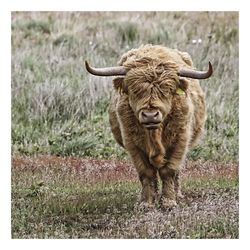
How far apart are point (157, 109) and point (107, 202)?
142 centimetres

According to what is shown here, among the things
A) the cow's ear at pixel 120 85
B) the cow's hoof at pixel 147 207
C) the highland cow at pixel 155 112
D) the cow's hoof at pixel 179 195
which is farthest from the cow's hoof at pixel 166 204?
the cow's ear at pixel 120 85

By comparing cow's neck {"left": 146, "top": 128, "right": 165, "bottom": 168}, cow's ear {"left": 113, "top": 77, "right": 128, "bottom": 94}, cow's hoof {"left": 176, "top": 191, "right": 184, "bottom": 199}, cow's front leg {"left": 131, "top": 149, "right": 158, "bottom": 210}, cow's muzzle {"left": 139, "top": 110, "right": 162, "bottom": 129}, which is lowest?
cow's hoof {"left": 176, "top": 191, "right": 184, "bottom": 199}

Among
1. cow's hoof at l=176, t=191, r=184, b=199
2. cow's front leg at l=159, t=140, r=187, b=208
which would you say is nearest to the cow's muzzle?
cow's front leg at l=159, t=140, r=187, b=208

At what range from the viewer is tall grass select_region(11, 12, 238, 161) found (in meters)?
11.4

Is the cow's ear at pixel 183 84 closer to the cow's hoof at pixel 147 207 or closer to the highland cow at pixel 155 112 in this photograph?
the highland cow at pixel 155 112

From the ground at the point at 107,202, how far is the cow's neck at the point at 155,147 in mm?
523

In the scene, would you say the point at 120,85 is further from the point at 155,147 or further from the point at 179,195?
the point at 179,195

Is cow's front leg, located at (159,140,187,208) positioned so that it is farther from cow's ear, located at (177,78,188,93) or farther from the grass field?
cow's ear, located at (177,78,188,93)

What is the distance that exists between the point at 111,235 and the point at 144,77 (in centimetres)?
173

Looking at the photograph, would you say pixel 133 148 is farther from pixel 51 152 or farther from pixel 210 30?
pixel 210 30

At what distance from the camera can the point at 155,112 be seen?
9531 millimetres

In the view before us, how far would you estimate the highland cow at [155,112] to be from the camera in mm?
9656

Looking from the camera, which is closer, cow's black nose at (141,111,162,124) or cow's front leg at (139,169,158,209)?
cow's black nose at (141,111,162,124)
